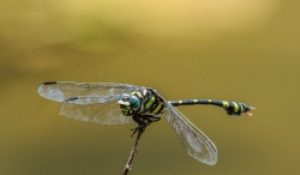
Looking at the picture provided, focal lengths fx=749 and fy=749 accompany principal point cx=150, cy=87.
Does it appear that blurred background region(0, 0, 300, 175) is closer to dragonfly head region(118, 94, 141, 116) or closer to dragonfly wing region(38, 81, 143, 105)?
dragonfly wing region(38, 81, 143, 105)

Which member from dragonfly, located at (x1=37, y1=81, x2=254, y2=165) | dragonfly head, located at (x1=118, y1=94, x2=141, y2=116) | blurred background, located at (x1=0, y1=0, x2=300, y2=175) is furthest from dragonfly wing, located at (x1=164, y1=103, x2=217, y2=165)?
blurred background, located at (x1=0, y1=0, x2=300, y2=175)

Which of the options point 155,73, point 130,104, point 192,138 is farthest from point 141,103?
point 155,73

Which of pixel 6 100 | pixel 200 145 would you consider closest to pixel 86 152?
pixel 6 100

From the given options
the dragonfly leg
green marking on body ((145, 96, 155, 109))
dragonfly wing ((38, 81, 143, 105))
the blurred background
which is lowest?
the dragonfly leg

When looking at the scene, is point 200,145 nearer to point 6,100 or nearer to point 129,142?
point 129,142

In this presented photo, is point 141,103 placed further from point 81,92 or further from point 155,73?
point 155,73

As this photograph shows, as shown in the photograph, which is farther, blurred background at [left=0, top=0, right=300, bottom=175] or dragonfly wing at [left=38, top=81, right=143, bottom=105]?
blurred background at [left=0, top=0, right=300, bottom=175]
